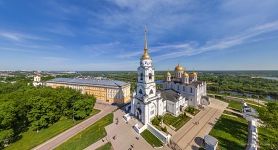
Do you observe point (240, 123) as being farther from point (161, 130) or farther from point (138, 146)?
point (138, 146)

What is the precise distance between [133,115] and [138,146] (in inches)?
424

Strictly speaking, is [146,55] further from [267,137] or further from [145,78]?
[267,137]

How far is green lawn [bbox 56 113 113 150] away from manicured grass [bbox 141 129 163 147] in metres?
6.66

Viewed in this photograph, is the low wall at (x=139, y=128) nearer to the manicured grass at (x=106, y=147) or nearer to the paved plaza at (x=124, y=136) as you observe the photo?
the paved plaza at (x=124, y=136)

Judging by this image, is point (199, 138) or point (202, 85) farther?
point (202, 85)

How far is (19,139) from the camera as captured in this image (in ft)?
94.3

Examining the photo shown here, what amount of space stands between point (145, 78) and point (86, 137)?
47.4ft

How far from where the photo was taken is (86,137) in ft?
92.4

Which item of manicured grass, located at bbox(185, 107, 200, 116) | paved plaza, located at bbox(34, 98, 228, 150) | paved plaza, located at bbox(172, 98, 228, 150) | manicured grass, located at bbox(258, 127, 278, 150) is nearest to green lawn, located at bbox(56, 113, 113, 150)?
paved plaza, located at bbox(34, 98, 228, 150)

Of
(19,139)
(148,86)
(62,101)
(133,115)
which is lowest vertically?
(19,139)

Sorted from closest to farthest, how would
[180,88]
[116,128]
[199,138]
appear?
[199,138]
[116,128]
[180,88]

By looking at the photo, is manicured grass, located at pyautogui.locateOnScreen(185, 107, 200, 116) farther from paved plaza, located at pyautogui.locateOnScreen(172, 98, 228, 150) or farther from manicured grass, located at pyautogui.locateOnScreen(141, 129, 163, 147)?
manicured grass, located at pyautogui.locateOnScreen(141, 129, 163, 147)

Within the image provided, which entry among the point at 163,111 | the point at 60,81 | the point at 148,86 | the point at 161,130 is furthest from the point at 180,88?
the point at 60,81

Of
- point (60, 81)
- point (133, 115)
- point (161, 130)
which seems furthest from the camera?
point (60, 81)
